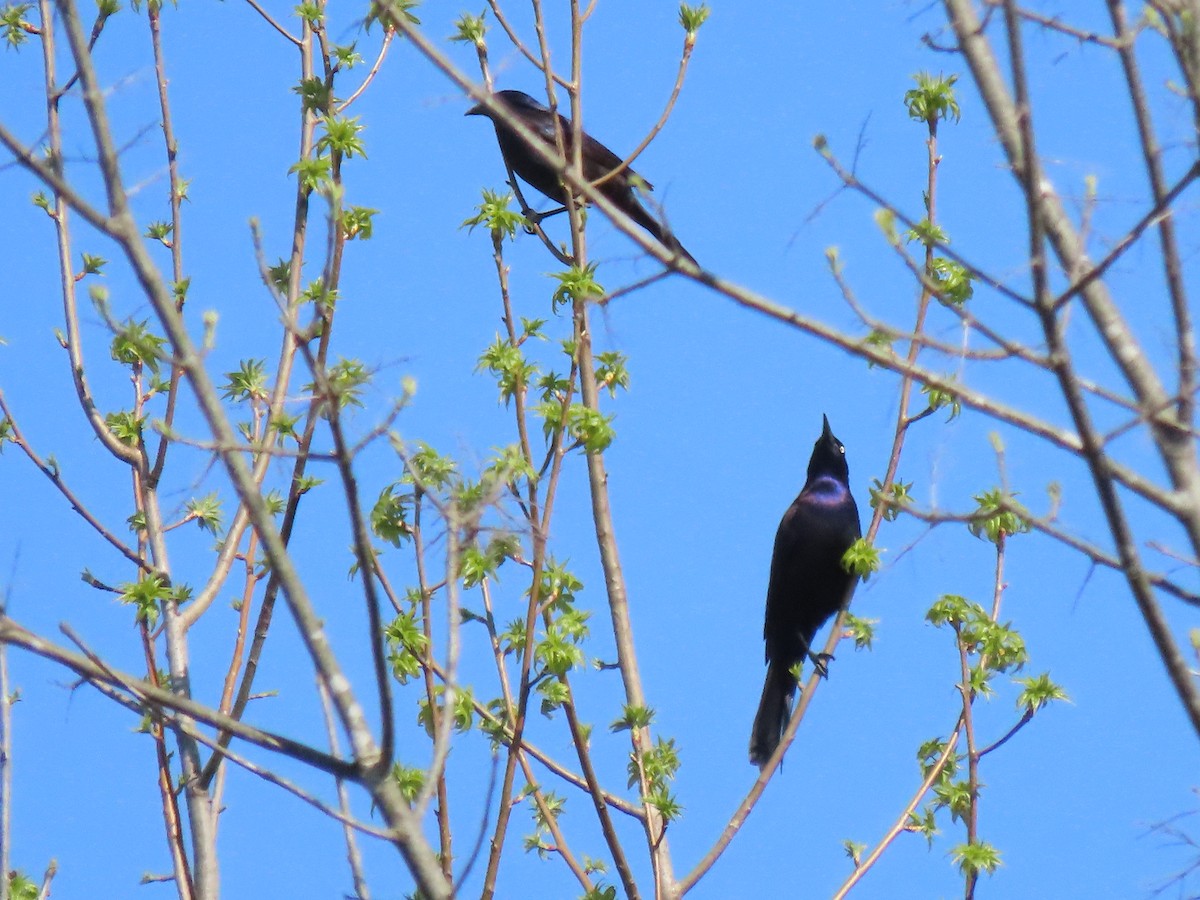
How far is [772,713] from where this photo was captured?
563 cm

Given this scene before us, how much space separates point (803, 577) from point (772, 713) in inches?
23.9

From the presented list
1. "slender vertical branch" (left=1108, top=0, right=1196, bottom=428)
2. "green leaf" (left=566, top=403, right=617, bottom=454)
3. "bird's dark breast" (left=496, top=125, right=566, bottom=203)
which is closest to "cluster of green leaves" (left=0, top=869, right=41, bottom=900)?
"green leaf" (left=566, top=403, right=617, bottom=454)

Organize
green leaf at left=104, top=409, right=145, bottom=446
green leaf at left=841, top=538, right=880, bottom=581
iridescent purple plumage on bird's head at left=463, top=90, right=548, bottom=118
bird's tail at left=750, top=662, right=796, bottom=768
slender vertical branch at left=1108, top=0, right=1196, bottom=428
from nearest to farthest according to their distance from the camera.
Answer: slender vertical branch at left=1108, top=0, right=1196, bottom=428 → green leaf at left=104, top=409, right=145, bottom=446 → green leaf at left=841, top=538, right=880, bottom=581 → bird's tail at left=750, top=662, right=796, bottom=768 → iridescent purple plumage on bird's head at left=463, top=90, right=548, bottom=118

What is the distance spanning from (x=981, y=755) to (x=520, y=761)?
123cm

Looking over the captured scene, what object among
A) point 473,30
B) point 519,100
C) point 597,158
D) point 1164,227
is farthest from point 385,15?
point 519,100

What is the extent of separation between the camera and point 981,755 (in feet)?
12.1

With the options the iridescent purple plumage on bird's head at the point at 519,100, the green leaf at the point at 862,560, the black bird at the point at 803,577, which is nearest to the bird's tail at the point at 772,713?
the black bird at the point at 803,577

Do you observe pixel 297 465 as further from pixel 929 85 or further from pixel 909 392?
pixel 929 85

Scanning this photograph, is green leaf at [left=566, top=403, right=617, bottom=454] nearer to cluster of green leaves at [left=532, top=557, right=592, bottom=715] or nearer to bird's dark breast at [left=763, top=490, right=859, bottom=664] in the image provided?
cluster of green leaves at [left=532, top=557, right=592, bottom=715]

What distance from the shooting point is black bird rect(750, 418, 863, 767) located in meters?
5.78

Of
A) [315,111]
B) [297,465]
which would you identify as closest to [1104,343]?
[297,465]

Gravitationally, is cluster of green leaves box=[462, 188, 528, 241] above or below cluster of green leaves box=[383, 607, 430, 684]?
above

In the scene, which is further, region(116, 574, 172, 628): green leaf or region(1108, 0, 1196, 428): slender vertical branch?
region(116, 574, 172, 628): green leaf

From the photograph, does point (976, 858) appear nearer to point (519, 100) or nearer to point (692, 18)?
point (692, 18)
